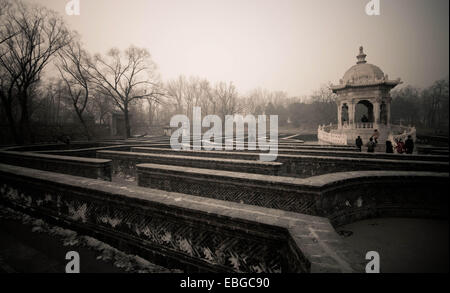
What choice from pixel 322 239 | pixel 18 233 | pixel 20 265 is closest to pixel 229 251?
pixel 322 239

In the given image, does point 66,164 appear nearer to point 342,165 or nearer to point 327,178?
point 327,178

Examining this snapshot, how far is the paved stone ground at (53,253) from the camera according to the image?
3.81 metres

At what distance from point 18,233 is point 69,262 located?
243 cm

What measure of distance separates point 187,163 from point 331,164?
7125 mm

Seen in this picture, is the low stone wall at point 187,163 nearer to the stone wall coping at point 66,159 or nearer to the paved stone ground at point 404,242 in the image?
the stone wall coping at point 66,159

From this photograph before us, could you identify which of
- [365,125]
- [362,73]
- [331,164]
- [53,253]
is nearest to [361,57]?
[362,73]

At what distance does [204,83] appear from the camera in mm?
55750

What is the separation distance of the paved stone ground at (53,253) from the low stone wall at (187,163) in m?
5.61

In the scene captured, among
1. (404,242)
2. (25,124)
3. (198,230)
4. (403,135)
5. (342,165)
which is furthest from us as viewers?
(25,124)

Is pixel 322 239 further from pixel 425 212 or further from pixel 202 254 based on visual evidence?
pixel 425 212

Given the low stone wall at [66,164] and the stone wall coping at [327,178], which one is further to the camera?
the low stone wall at [66,164]

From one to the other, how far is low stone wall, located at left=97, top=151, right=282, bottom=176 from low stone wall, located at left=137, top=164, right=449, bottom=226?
2263 millimetres

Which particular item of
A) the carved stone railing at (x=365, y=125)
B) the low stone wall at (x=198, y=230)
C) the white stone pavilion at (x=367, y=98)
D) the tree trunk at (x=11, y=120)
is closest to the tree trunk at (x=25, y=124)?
the tree trunk at (x=11, y=120)

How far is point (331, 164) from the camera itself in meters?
9.88
